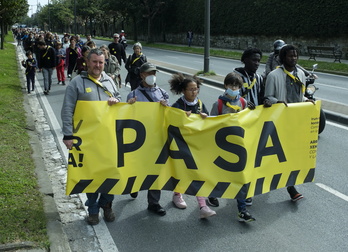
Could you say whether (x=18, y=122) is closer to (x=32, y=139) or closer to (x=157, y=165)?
(x=32, y=139)

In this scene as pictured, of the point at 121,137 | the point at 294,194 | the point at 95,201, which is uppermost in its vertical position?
the point at 121,137

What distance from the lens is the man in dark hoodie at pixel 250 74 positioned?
505 centimetres

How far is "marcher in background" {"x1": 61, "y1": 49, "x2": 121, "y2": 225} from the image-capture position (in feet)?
14.4

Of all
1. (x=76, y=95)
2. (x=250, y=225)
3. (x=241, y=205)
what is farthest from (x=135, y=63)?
(x=250, y=225)

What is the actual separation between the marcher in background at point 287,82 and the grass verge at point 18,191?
9.67ft

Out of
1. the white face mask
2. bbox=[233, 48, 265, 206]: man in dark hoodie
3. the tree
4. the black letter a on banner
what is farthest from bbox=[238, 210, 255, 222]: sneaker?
the tree

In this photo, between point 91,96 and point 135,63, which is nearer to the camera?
point 91,96

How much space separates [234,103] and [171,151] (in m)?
0.89

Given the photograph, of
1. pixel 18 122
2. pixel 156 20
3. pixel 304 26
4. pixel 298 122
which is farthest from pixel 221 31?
pixel 298 122

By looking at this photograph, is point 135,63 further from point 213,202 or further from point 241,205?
point 241,205

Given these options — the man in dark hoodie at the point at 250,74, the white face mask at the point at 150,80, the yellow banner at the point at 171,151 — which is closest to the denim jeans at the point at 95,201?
the yellow banner at the point at 171,151

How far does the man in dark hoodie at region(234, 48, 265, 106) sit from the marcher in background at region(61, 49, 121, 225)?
5.13 feet

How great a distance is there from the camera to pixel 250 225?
14.9 ft

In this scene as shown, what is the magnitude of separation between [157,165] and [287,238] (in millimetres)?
1535
